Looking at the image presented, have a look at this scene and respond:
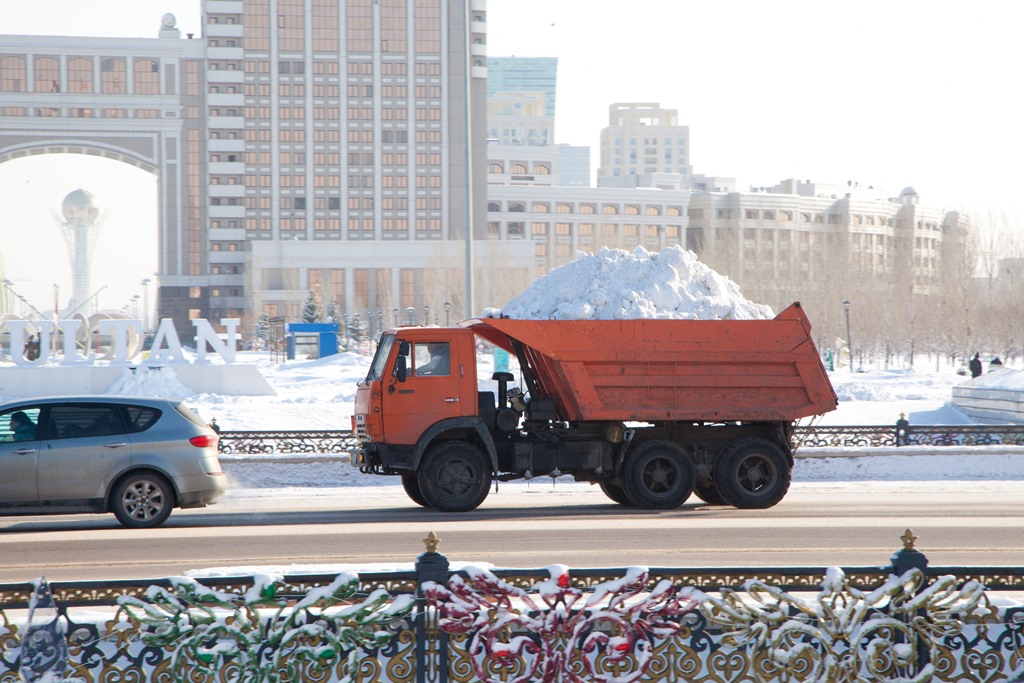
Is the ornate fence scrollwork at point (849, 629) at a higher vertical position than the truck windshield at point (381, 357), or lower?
lower

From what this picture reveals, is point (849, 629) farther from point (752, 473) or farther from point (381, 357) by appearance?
point (381, 357)

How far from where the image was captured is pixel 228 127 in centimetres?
13412

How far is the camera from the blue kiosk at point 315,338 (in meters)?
67.6

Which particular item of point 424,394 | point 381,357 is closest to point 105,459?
point 381,357

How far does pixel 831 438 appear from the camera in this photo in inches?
914

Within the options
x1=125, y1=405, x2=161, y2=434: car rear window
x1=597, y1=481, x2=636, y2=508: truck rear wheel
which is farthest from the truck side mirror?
x1=597, y1=481, x2=636, y2=508: truck rear wheel

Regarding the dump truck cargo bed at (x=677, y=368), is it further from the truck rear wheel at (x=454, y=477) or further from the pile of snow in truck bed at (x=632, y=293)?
the truck rear wheel at (x=454, y=477)

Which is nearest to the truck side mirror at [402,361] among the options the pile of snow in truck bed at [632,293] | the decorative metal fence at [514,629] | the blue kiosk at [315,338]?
the pile of snow in truck bed at [632,293]

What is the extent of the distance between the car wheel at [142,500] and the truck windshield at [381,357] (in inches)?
116

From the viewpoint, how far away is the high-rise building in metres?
134

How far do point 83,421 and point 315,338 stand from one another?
2440 inches

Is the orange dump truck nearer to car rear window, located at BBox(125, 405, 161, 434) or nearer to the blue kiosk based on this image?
car rear window, located at BBox(125, 405, 161, 434)

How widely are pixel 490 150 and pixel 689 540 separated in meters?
145

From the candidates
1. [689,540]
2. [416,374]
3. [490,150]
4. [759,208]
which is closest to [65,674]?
[689,540]
